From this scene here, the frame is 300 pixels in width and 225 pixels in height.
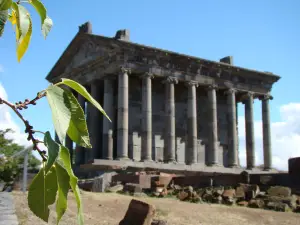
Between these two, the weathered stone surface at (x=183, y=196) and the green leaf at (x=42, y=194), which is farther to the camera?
the weathered stone surface at (x=183, y=196)

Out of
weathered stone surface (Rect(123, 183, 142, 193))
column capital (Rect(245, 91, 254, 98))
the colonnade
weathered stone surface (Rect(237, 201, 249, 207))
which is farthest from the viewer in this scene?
column capital (Rect(245, 91, 254, 98))

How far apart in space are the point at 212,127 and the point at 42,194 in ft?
112

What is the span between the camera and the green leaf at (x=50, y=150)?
1.13 meters

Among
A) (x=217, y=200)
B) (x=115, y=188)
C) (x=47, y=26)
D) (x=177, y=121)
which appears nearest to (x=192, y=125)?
(x=177, y=121)

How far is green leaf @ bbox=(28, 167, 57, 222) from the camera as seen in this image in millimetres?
1223

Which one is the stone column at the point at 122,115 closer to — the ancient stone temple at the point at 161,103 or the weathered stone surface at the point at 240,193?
the ancient stone temple at the point at 161,103

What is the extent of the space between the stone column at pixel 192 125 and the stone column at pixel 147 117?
140 inches

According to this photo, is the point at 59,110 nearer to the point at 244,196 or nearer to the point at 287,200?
the point at 287,200

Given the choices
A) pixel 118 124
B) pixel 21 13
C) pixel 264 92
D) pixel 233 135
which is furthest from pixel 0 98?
pixel 264 92

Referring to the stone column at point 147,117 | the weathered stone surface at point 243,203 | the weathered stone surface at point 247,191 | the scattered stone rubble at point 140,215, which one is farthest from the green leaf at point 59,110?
the stone column at point 147,117

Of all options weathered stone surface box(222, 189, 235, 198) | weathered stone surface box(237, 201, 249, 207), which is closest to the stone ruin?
weathered stone surface box(222, 189, 235, 198)

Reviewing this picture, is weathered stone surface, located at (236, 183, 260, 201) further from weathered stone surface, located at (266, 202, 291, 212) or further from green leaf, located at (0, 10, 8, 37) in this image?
green leaf, located at (0, 10, 8, 37)

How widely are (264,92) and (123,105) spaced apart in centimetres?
1374

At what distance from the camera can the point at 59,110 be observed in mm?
1213
